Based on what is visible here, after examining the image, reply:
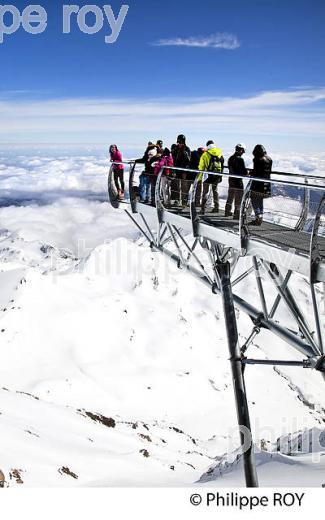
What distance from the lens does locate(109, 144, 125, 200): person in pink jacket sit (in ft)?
68.6

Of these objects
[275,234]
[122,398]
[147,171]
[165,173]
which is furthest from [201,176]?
[122,398]

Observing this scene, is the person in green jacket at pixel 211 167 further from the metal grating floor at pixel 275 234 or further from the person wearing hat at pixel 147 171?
the person wearing hat at pixel 147 171

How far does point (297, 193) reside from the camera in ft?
42.2

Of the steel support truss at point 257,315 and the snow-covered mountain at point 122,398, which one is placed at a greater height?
the steel support truss at point 257,315

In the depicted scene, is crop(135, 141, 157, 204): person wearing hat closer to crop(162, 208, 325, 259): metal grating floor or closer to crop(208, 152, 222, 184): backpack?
crop(208, 152, 222, 184): backpack

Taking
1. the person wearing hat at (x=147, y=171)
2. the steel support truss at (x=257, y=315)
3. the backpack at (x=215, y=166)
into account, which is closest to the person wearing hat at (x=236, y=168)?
the backpack at (x=215, y=166)

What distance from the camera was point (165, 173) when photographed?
17.7 m

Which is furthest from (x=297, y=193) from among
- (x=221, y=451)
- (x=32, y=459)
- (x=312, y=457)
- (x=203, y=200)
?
(x=221, y=451)

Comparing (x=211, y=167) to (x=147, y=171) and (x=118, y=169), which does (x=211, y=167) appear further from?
(x=118, y=169)

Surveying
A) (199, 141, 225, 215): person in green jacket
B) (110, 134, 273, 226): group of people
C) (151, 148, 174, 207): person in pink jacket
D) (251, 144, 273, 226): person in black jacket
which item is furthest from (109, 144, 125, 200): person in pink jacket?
(251, 144, 273, 226): person in black jacket

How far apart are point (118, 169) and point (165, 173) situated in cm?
393

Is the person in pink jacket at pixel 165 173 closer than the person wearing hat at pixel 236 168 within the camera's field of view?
No

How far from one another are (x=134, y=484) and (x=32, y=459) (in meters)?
5.40

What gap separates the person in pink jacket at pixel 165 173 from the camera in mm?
17266
